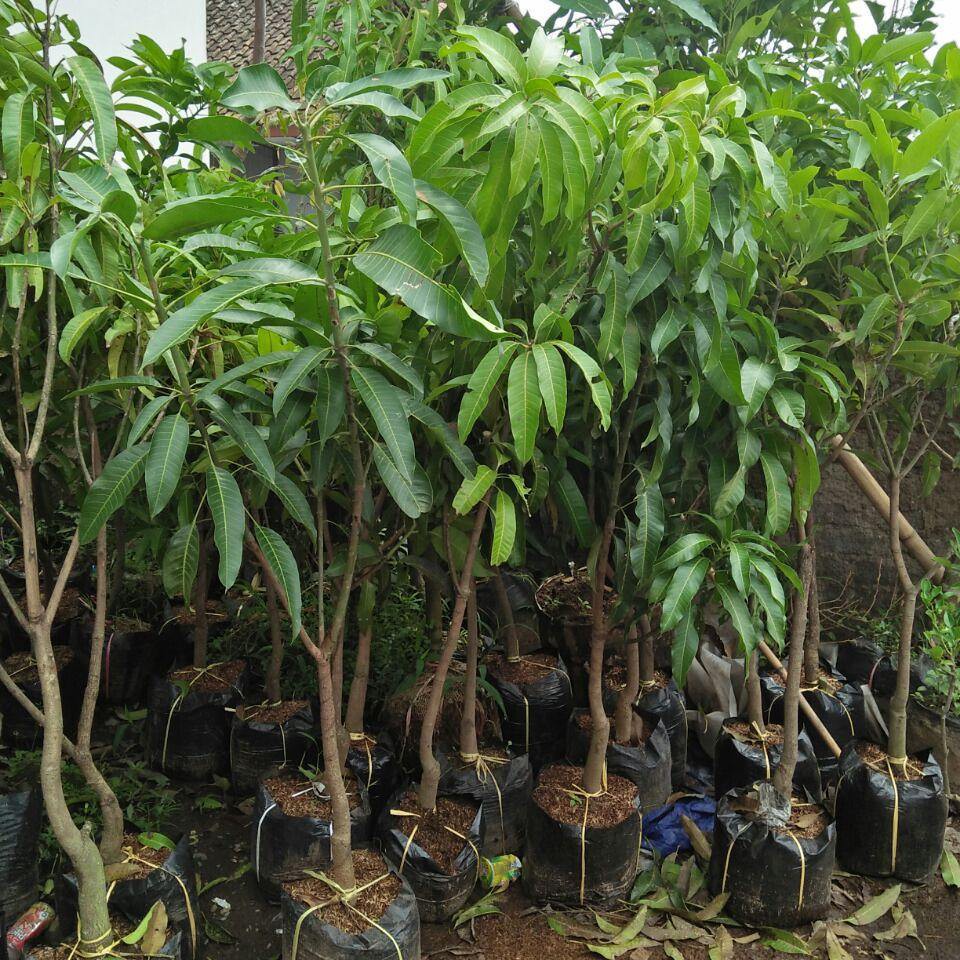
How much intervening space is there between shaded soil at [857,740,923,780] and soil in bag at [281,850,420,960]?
148cm

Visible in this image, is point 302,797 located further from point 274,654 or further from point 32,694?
point 32,694

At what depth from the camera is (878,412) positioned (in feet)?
8.46

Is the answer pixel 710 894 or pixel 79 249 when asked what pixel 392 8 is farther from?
pixel 710 894

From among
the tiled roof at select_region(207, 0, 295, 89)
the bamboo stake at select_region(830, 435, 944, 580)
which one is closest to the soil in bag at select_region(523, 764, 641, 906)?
the bamboo stake at select_region(830, 435, 944, 580)

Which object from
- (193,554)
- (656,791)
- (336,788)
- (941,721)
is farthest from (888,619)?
(193,554)

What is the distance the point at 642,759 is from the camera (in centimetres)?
254

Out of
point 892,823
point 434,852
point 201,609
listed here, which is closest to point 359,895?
point 434,852

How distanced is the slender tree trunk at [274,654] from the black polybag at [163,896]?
802 millimetres

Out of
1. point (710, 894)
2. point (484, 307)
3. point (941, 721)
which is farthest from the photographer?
point (941, 721)

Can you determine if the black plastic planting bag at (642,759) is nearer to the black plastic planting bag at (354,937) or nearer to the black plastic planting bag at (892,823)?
the black plastic planting bag at (892,823)

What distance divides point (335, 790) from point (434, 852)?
1.87ft

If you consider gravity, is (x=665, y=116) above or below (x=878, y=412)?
above

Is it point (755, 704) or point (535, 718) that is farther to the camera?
point (535, 718)

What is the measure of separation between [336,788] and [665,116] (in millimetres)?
1431
